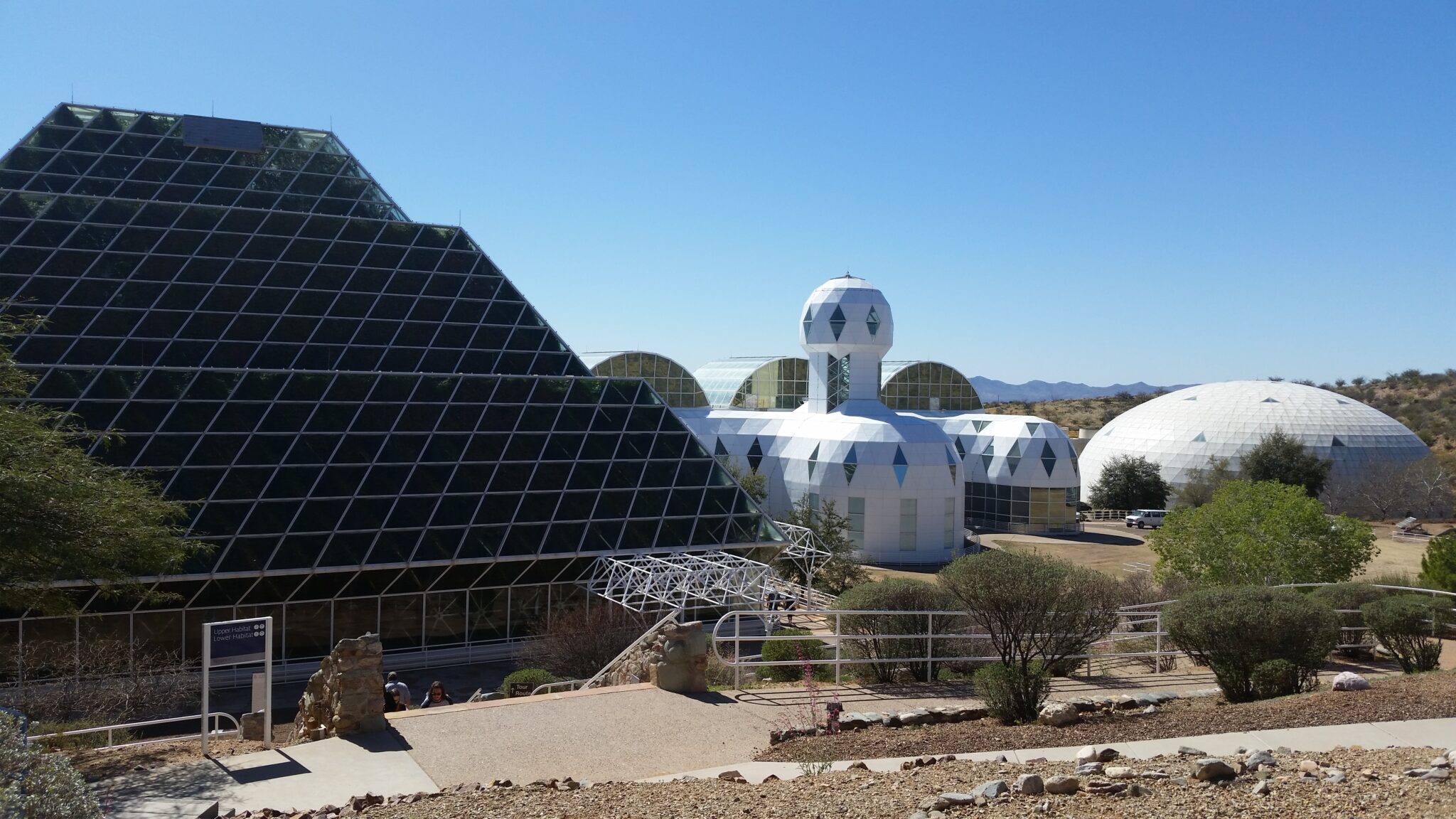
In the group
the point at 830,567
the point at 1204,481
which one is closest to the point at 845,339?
the point at 830,567

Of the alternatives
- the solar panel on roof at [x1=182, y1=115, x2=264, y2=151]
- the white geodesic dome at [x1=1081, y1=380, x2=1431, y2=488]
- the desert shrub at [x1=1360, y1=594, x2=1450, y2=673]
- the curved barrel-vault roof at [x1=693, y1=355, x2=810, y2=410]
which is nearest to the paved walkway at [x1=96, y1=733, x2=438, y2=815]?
the desert shrub at [x1=1360, y1=594, x2=1450, y2=673]

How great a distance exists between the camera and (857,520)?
42.1 metres

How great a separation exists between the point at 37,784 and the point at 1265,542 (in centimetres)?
2421

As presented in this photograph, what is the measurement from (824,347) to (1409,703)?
124 ft

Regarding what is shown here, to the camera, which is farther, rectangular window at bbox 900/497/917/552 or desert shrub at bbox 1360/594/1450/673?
rectangular window at bbox 900/497/917/552

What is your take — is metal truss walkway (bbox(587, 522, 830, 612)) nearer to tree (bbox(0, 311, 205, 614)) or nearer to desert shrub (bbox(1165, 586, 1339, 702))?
tree (bbox(0, 311, 205, 614))

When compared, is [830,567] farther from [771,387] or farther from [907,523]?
[771,387]

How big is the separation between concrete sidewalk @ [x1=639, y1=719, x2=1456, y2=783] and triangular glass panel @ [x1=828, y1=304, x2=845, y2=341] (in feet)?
125

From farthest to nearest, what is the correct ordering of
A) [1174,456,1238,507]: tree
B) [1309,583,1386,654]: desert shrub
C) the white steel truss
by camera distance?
[1174,456,1238,507]: tree < the white steel truss < [1309,583,1386,654]: desert shrub

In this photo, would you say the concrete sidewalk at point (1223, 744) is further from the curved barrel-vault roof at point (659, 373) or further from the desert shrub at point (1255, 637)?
the curved barrel-vault roof at point (659, 373)

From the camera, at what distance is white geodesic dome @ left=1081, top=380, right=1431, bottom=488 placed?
56.4m

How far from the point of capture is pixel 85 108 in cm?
3319

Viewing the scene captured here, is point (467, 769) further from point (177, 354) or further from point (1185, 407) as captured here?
point (1185, 407)

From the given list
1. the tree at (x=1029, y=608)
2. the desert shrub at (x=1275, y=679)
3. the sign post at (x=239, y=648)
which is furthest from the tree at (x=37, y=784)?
the desert shrub at (x=1275, y=679)
